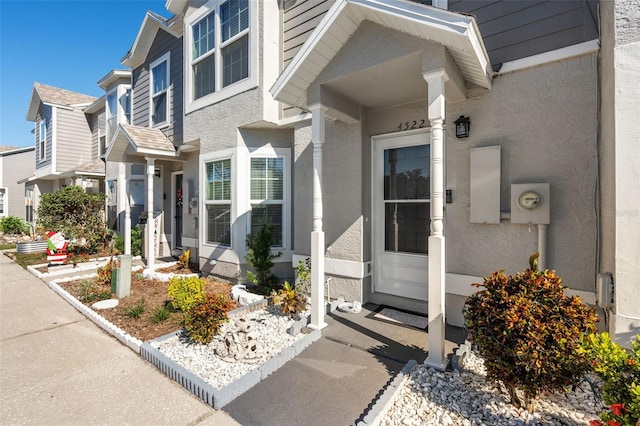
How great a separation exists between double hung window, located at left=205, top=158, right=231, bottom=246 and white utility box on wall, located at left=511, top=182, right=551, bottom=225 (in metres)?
5.24

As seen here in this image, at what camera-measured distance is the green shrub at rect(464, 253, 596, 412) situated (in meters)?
2.16

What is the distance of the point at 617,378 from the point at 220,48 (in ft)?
25.8

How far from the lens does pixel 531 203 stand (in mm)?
3477

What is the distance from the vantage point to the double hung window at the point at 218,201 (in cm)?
664

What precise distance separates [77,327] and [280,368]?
3.51 m

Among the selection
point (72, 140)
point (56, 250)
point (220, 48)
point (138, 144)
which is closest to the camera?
point (220, 48)

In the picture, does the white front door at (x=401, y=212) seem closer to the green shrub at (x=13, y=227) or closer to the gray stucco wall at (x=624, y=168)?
the gray stucco wall at (x=624, y=168)

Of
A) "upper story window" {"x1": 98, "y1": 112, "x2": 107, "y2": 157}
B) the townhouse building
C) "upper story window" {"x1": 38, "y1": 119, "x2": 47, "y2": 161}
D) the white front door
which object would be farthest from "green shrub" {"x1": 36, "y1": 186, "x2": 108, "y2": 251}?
the white front door

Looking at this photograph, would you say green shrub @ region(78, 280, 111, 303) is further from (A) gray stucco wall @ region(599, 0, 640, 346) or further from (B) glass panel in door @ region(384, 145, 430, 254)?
(A) gray stucco wall @ region(599, 0, 640, 346)

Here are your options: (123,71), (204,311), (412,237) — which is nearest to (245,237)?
(204,311)

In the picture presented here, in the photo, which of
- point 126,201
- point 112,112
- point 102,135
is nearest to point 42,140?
point 102,135

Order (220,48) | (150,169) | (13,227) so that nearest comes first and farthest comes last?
(220,48)
(150,169)
(13,227)

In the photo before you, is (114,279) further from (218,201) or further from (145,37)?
(145,37)

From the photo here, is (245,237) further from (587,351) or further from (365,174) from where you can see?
(587,351)
